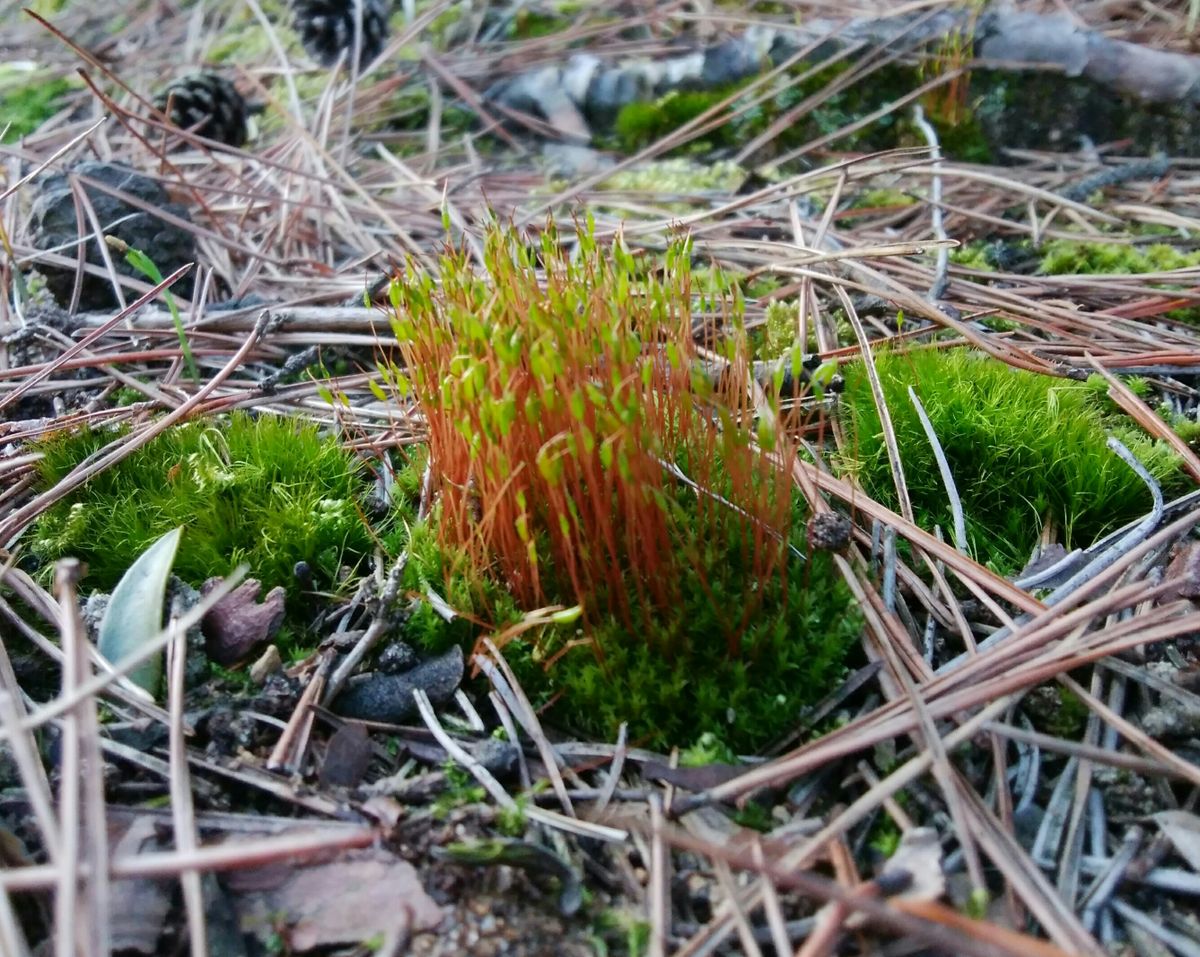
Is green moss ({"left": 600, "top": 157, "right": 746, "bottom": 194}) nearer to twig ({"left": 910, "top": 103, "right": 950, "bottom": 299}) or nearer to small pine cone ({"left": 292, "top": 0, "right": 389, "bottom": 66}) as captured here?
twig ({"left": 910, "top": 103, "right": 950, "bottom": 299})

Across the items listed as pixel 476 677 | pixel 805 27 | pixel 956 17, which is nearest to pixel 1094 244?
pixel 956 17

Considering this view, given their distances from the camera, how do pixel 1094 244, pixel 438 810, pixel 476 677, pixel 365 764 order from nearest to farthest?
pixel 438 810 < pixel 365 764 < pixel 476 677 < pixel 1094 244

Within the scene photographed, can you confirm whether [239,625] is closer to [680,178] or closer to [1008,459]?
[1008,459]

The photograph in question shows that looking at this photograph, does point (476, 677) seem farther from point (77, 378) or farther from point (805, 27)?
point (805, 27)

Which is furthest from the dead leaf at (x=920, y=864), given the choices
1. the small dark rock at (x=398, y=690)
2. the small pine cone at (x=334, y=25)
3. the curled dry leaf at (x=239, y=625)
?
the small pine cone at (x=334, y=25)

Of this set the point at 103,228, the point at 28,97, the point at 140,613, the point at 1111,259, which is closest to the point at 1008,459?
the point at 1111,259

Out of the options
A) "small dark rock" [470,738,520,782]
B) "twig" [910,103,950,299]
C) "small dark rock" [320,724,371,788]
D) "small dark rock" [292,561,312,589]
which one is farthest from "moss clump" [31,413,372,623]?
"twig" [910,103,950,299]

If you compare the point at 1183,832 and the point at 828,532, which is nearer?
the point at 1183,832
